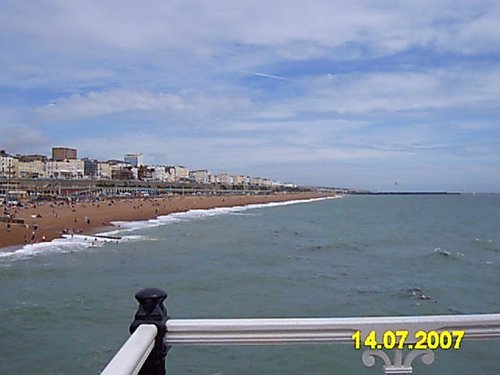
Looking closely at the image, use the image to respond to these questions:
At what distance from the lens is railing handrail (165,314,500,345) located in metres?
1.80

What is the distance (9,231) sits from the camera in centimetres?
2944

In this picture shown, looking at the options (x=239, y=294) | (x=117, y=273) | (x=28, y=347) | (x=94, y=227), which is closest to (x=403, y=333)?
(x=28, y=347)

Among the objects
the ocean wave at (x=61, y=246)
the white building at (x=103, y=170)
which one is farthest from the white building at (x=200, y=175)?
the ocean wave at (x=61, y=246)

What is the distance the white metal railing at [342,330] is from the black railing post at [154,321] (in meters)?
0.04

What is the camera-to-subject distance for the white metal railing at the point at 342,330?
180cm

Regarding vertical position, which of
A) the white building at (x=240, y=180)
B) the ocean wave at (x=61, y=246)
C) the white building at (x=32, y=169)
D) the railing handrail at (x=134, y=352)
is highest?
the white building at (x=32, y=169)

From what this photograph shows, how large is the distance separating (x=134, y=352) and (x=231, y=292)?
40.8ft

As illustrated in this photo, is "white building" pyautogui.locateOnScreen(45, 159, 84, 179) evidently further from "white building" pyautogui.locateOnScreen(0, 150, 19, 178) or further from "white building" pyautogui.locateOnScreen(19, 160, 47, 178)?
"white building" pyautogui.locateOnScreen(0, 150, 19, 178)

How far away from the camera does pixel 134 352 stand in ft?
5.30

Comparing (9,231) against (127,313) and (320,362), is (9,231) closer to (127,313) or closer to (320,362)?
(127,313)

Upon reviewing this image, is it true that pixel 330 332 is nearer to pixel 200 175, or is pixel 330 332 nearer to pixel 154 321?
pixel 154 321

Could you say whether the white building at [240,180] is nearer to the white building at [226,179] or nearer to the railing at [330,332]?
the white building at [226,179]

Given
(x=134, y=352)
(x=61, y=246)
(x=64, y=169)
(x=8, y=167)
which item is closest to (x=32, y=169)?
(x=64, y=169)

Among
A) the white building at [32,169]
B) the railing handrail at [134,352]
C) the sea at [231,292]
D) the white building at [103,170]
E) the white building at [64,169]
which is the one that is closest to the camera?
the railing handrail at [134,352]
